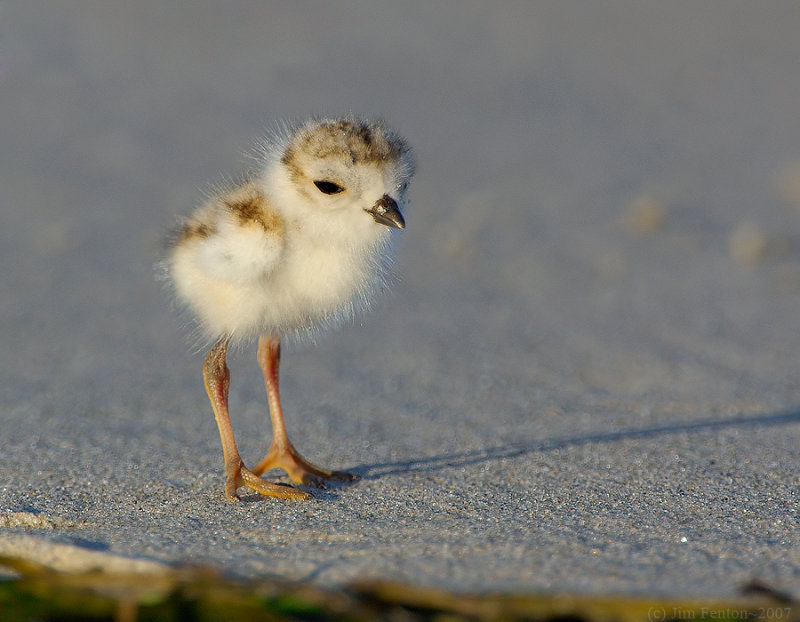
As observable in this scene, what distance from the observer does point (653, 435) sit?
12.0 ft

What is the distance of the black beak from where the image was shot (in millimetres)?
2932

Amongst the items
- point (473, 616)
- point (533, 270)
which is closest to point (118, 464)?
point (473, 616)

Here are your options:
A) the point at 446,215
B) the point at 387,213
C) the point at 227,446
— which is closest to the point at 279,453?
the point at 227,446

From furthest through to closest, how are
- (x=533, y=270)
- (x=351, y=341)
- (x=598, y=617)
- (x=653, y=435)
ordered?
(x=533, y=270) < (x=351, y=341) < (x=653, y=435) < (x=598, y=617)

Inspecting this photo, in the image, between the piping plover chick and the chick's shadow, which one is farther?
the chick's shadow

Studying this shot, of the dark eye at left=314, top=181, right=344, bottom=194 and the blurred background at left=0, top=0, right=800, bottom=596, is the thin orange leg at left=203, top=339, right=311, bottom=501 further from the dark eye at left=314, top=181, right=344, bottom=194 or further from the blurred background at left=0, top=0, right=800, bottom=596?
the dark eye at left=314, top=181, right=344, bottom=194

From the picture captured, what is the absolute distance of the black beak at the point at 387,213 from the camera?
2.93 m

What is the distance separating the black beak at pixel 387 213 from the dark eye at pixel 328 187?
0.37 feet

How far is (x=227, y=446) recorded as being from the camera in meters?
3.15

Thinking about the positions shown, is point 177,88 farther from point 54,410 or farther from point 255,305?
point 255,305

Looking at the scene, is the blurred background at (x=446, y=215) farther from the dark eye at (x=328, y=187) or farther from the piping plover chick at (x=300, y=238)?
the dark eye at (x=328, y=187)

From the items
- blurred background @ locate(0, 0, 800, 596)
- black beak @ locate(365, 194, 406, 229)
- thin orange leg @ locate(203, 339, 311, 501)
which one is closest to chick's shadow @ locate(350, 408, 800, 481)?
blurred background @ locate(0, 0, 800, 596)

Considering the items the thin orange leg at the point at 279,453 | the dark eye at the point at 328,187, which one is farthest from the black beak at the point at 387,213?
the thin orange leg at the point at 279,453

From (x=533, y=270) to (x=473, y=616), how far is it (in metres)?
3.95
